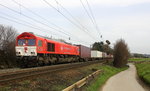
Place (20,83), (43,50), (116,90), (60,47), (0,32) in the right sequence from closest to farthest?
(20,83) → (116,90) → (43,50) → (60,47) → (0,32)

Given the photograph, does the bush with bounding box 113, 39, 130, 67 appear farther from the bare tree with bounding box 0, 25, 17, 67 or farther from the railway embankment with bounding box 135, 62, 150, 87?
the bare tree with bounding box 0, 25, 17, 67

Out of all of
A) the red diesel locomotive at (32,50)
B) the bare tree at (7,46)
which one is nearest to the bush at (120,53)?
the bare tree at (7,46)

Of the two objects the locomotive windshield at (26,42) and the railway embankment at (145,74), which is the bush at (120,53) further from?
the locomotive windshield at (26,42)

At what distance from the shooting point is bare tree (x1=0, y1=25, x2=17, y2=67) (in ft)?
114

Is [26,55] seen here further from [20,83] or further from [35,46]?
[20,83]

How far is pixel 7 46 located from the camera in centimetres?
4381

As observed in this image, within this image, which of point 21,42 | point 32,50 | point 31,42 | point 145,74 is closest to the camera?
point 32,50

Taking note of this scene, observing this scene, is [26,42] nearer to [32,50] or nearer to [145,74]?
[32,50]

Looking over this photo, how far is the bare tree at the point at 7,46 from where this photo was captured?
34688 mm

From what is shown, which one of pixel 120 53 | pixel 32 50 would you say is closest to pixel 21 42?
pixel 32 50

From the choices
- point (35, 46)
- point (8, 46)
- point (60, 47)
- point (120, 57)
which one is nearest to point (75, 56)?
point (60, 47)

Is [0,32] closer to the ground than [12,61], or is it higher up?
higher up

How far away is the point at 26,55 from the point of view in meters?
20.1

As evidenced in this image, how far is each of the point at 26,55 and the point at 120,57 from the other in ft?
148
